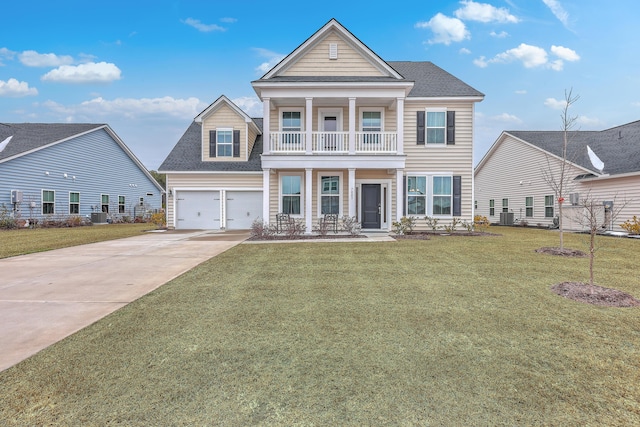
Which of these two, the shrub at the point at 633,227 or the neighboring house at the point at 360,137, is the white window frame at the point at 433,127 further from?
the shrub at the point at 633,227

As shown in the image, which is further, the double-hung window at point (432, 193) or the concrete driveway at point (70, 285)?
the double-hung window at point (432, 193)

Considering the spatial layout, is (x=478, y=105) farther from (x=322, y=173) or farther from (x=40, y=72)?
(x=40, y=72)

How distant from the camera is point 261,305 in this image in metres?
4.60

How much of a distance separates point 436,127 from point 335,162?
17.7 feet

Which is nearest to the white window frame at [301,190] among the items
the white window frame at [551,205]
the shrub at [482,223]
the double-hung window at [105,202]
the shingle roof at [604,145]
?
the shrub at [482,223]

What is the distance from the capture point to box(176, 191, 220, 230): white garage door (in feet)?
57.9

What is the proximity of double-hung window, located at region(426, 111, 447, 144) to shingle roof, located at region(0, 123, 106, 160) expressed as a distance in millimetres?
23694

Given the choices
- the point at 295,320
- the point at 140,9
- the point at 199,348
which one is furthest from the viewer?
the point at 140,9

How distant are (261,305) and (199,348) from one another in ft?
4.47

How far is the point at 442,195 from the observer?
48.6 feet

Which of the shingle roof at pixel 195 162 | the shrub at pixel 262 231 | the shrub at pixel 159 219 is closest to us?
the shrub at pixel 262 231

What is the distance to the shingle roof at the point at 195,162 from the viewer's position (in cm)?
1731

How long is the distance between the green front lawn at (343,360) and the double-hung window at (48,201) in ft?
72.3

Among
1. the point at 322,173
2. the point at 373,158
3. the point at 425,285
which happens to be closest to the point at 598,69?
the point at 373,158
